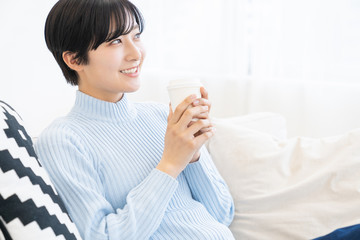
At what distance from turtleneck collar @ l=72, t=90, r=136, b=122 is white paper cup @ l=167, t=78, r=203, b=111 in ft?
0.76

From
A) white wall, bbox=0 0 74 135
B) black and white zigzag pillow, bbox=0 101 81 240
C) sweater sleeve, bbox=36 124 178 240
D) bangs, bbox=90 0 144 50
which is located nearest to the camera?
black and white zigzag pillow, bbox=0 101 81 240

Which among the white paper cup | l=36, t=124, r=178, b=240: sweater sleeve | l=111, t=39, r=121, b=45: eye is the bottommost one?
l=36, t=124, r=178, b=240: sweater sleeve

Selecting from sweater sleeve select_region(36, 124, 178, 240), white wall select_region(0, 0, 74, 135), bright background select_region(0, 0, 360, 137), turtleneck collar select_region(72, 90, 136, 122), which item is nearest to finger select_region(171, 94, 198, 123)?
sweater sleeve select_region(36, 124, 178, 240)

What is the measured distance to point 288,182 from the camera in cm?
125

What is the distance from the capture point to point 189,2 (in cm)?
281

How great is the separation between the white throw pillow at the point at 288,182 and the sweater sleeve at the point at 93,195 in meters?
0.41

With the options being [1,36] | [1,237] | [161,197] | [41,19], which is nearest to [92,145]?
[161,197]

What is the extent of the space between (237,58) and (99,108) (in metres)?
1.70

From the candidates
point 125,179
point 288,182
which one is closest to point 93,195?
point 125,179

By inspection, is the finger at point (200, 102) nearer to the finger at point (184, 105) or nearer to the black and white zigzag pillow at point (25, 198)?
the finger at point (184, 105)

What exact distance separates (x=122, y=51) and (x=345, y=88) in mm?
1535

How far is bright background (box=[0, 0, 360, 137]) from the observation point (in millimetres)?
2100

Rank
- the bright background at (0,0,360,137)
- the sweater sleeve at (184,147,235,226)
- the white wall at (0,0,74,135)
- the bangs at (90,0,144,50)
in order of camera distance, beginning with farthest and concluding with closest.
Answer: the bright background at (0,0,360,137) → the white wall at (0,0,74,135) → the sweater sleeve at (184,147,235,226) → the bangs at (90,0,144,50)

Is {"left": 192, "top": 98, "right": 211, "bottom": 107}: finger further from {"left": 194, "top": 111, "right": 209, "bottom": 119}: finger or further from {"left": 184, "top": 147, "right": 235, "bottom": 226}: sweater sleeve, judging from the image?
{"left": 184, "top": 147, "right": 235, "bottom": 226}: sweater sleeve
